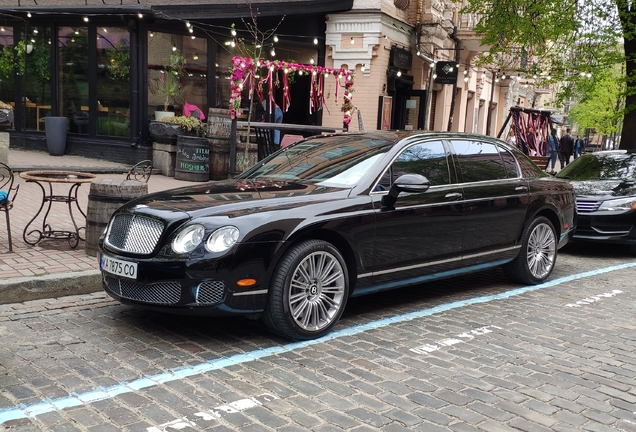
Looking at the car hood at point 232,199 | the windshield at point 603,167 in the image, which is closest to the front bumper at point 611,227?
the windshield at point 603,167

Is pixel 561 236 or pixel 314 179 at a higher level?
pixel 314 179

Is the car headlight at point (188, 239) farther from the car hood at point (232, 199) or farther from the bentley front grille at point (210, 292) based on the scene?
the bentley front grille at point (210, 292)

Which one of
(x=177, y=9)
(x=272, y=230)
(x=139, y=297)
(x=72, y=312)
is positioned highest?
(x=177, y=9)

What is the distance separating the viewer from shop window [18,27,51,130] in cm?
1742

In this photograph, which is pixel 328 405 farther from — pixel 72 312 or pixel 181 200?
pixel 72 312

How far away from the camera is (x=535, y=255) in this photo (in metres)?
7.18

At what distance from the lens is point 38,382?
3926mm

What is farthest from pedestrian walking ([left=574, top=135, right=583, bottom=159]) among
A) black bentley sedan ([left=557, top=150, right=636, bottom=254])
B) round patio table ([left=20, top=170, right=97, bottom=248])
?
round patio table ([left=20, top=170, right=97, bottom=248])

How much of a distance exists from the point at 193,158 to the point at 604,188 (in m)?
8.77

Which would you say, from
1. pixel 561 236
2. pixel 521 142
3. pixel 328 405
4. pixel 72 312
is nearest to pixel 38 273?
pixel 72 312

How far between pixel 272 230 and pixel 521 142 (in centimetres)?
1807

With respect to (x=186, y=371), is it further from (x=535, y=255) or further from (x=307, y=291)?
(x=535, y=255)

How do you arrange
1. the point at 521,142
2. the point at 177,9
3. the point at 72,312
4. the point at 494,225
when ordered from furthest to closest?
the point at 521,142
the point at 177,9
the point at 494,225
the point at 72,312

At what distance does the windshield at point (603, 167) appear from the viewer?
10.4 metres
